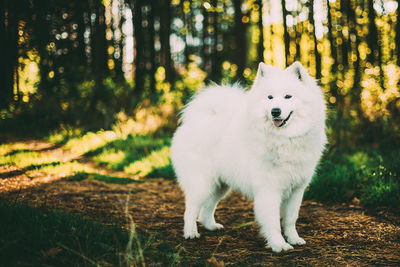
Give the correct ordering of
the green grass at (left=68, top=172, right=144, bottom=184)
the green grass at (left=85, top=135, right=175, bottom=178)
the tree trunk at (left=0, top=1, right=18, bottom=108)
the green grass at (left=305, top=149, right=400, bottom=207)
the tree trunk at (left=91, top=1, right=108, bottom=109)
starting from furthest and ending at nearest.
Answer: the tree trunk at (left=91, top=1, right=108, bottom=109)
the tree trunk at (left=0, top=1, right=18, bottom=108)
the green grass at (left=85, top=135, right=175, bottom=178)
the green grass at (left=68, top=172, right=144, bottom=184)
the green grass at (left=305, top=149, right=400, bottom=207)

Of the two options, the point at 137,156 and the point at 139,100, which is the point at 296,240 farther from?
the point at 139,100

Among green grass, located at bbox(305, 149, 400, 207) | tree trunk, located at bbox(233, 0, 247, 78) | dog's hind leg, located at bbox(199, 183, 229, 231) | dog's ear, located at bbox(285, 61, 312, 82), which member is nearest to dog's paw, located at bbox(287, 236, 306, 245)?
dog's hind leg, located at bbox(199, 183, 229, 231)

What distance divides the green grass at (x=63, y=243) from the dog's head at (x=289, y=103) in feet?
4.45

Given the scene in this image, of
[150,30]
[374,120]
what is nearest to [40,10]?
[150,30]

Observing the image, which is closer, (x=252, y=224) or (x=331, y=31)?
(x=252, y=224)

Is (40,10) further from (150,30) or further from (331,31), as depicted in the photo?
(331,31)

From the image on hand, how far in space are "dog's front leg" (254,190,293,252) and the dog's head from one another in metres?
0.57

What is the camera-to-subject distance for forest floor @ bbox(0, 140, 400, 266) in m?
2.54

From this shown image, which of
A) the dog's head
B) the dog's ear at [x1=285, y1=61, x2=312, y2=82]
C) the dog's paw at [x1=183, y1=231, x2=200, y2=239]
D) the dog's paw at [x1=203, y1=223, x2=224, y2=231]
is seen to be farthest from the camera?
the dog's paw at [x1=203, y1=223, x2=224, y2=231]

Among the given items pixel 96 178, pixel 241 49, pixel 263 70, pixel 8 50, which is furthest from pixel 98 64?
pixel 263 70

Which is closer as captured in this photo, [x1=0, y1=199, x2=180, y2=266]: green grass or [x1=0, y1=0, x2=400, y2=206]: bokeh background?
[x1=0, y1=199, x2=180, y2=266]: green grass

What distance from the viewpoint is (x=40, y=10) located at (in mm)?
8844

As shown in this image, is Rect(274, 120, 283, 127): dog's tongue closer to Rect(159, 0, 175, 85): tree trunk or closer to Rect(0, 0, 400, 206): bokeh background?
Rect(0, 0, 400, 206): bokeh background

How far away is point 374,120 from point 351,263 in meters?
4.70
